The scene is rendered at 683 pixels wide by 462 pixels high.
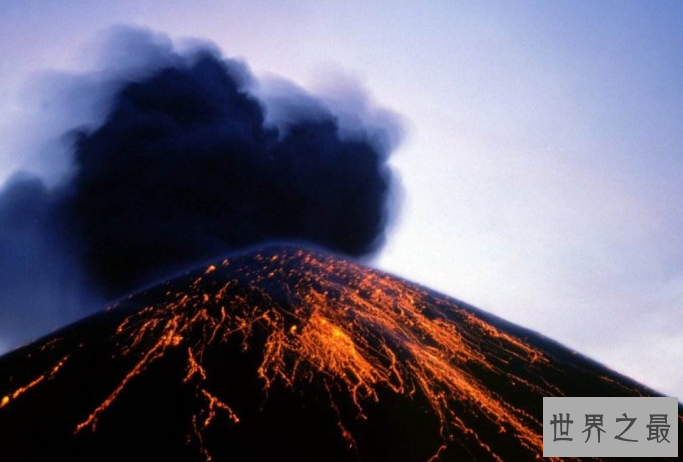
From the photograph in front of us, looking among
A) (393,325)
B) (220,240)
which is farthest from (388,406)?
(220,240)

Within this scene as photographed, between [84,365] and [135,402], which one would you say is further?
[84,365]

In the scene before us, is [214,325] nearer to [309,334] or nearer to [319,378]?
[309,334]

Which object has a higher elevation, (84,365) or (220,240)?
(220,240)

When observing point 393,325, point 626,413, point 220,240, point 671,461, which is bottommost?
point 671,461

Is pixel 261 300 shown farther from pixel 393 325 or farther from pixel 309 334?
pixel 393 325

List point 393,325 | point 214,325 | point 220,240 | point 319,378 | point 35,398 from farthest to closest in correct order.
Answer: point 220,240, point 393,325, point 214,325, point 319,378, point 35,398

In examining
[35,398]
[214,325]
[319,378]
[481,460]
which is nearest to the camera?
[481,460]

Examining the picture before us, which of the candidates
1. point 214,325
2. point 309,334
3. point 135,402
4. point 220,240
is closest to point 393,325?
point 309,334
